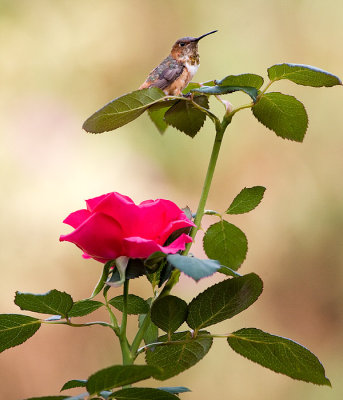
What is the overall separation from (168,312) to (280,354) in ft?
0.21

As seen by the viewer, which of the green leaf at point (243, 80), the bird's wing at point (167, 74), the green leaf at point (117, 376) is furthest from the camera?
the bird's wing at point (167, 74)

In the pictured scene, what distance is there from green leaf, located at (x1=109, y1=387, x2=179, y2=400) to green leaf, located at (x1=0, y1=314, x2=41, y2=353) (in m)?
0.07

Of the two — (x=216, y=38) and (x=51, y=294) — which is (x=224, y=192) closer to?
(x=216, y=38)

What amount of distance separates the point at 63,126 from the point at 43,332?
1.83 ft

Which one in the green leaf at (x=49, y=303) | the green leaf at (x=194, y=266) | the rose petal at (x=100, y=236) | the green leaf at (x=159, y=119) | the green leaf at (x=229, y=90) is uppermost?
the green leaf at (x=159, y=119)

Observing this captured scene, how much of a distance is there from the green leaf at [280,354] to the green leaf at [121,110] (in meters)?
0.13

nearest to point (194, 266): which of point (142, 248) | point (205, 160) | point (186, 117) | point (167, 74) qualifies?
point (142, 248)

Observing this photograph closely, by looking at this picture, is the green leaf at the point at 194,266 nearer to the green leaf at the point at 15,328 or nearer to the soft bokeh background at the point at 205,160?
the green leaf at the point at 15,328

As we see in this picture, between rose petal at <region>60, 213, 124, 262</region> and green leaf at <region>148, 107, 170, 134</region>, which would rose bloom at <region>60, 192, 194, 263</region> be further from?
green leaf at <region>148, 107, 170, 134</region>

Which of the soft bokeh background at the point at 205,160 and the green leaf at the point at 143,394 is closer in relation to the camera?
the green leaf at the point at 143,394

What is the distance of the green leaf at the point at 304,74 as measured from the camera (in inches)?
13.3

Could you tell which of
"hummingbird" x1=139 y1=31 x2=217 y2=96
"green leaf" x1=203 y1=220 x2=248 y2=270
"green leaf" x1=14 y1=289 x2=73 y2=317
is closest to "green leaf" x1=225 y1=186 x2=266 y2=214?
"green leaf" x1=203 y1=220 x2=248 y2=270

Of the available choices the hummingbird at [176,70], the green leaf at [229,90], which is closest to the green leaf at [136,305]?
the green leaf at [229,90]

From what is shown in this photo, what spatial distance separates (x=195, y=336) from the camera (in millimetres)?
330
